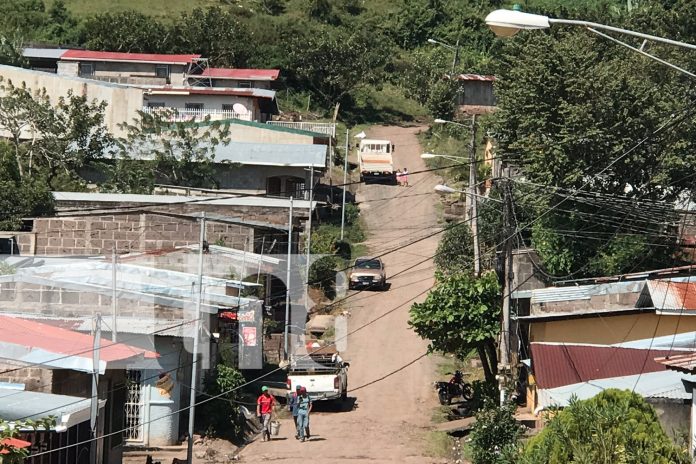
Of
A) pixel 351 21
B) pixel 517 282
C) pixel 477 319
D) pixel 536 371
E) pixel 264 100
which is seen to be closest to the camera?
pixel 536 371

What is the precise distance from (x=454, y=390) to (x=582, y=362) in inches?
265

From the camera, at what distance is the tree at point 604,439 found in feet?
37.1

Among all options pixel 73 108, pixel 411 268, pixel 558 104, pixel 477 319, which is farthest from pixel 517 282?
pixel 73 108

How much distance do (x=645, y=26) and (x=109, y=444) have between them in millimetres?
38684

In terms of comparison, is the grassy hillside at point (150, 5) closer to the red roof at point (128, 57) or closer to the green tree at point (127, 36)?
the green tree at point (127, 36)

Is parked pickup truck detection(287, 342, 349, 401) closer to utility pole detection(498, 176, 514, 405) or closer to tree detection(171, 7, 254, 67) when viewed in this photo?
utility pole detection(498, 176, 514, 405)

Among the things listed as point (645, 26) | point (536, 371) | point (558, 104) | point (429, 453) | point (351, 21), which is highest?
point (351, 21)

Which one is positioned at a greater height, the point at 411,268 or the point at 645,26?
the point at 645,26

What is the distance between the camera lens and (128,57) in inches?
2542

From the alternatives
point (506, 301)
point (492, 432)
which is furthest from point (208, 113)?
point (492, 432)

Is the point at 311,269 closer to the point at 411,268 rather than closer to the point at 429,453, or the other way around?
the point at 411,268

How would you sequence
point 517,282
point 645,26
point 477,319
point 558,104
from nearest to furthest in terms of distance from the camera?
point 477,319 < point 517,282 < point 558,104 < point 645,26

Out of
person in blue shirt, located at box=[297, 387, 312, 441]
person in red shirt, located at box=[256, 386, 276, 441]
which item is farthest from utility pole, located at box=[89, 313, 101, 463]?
person in red shirt, located at box=[256, 386, 276, 441]

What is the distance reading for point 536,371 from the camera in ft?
82.4
